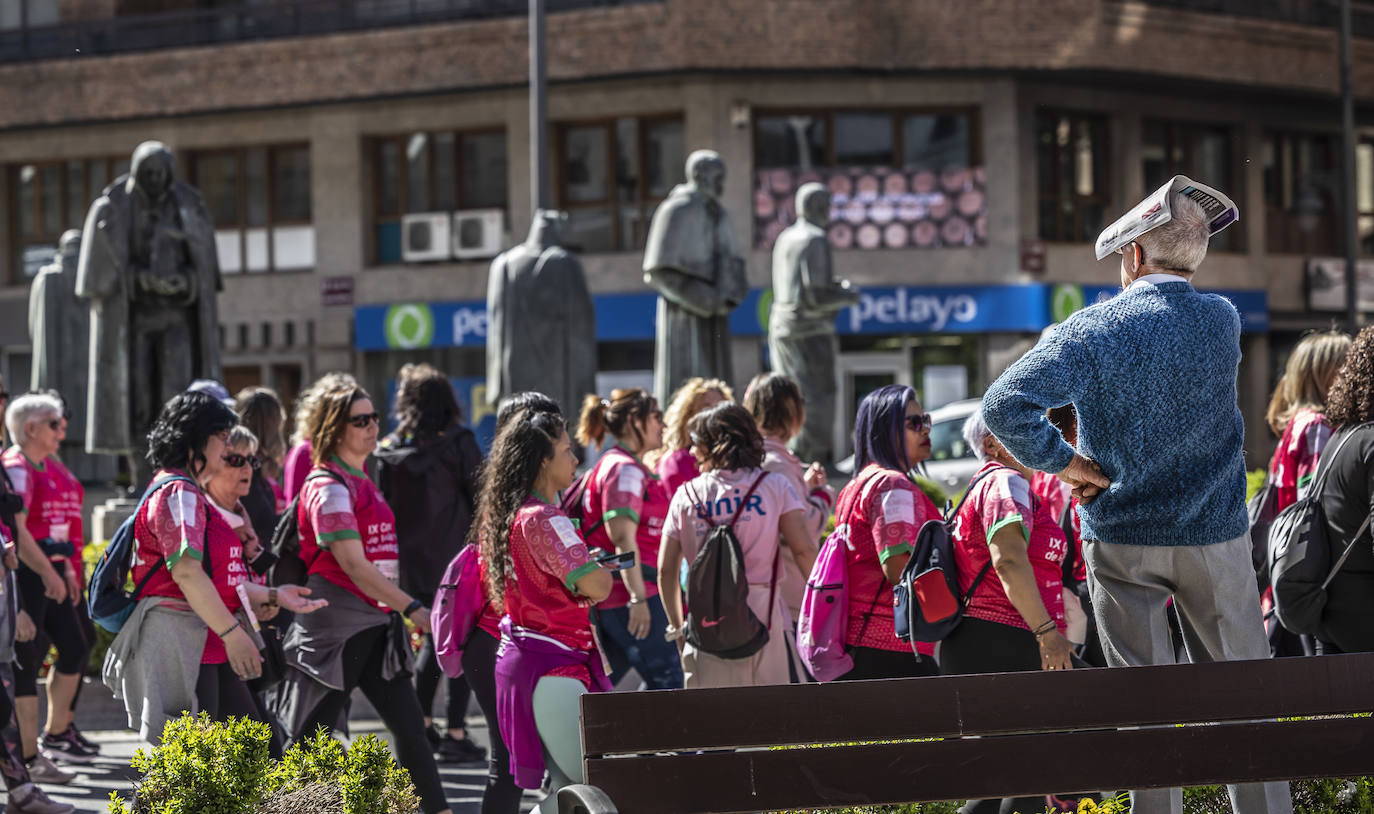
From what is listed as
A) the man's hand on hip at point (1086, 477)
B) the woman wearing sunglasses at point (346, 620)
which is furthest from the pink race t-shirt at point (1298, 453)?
the woman wearing sunglasses at point (346, 620)

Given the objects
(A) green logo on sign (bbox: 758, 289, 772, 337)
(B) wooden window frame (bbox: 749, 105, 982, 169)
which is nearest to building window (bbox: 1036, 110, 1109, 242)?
(B) wooden window frame (bbox: 749, 105, 982, 169)

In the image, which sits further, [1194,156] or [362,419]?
[1194,156]

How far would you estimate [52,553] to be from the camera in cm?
867

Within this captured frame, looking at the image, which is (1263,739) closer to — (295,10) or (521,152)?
(521,152)

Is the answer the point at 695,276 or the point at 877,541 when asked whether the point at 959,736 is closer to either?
the point at 877,541

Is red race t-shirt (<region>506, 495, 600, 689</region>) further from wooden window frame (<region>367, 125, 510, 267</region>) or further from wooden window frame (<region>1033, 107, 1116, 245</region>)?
wooden window frame (<region>367, 125, 510, 267</region>)

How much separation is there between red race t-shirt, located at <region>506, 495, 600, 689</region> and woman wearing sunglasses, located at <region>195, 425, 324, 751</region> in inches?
41.8

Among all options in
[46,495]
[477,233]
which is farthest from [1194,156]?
[46,495]

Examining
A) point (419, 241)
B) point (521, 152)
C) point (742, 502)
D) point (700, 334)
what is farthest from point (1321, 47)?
point (742, 502)

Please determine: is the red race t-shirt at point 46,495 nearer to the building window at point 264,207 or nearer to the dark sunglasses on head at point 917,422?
the dark sunglasses on head at point 917,422

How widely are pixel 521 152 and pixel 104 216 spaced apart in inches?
712

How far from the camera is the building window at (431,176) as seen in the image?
30094 mm

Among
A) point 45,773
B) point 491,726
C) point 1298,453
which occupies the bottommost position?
point 45,773

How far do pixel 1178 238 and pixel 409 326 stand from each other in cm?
2639
